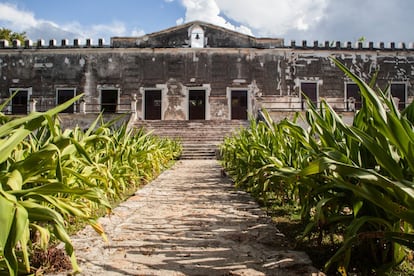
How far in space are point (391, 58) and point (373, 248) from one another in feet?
83.1

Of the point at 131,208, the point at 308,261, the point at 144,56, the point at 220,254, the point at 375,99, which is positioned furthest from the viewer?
the point at 144,56

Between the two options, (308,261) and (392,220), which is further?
(308,261)

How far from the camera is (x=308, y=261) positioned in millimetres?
2250

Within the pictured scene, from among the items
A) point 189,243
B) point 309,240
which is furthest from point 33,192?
point 309,240

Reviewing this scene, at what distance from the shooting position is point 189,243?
2750 mm

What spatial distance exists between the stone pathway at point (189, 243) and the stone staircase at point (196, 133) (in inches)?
414

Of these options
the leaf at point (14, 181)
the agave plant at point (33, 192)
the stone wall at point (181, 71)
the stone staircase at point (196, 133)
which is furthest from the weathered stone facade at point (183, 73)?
the leaf at point (14, 181)

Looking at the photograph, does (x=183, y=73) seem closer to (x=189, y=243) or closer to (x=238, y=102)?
(x=238, y=102)

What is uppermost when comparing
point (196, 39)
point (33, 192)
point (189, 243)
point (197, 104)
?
point (196, 39)

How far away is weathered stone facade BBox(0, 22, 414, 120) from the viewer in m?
23.6

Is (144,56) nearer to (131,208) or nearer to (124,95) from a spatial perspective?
(124,95)

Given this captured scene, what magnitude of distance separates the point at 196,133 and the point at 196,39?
8573mm

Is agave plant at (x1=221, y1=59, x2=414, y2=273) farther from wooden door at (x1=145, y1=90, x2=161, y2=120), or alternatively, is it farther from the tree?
the tree

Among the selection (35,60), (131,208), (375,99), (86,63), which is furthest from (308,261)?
(35,60)
